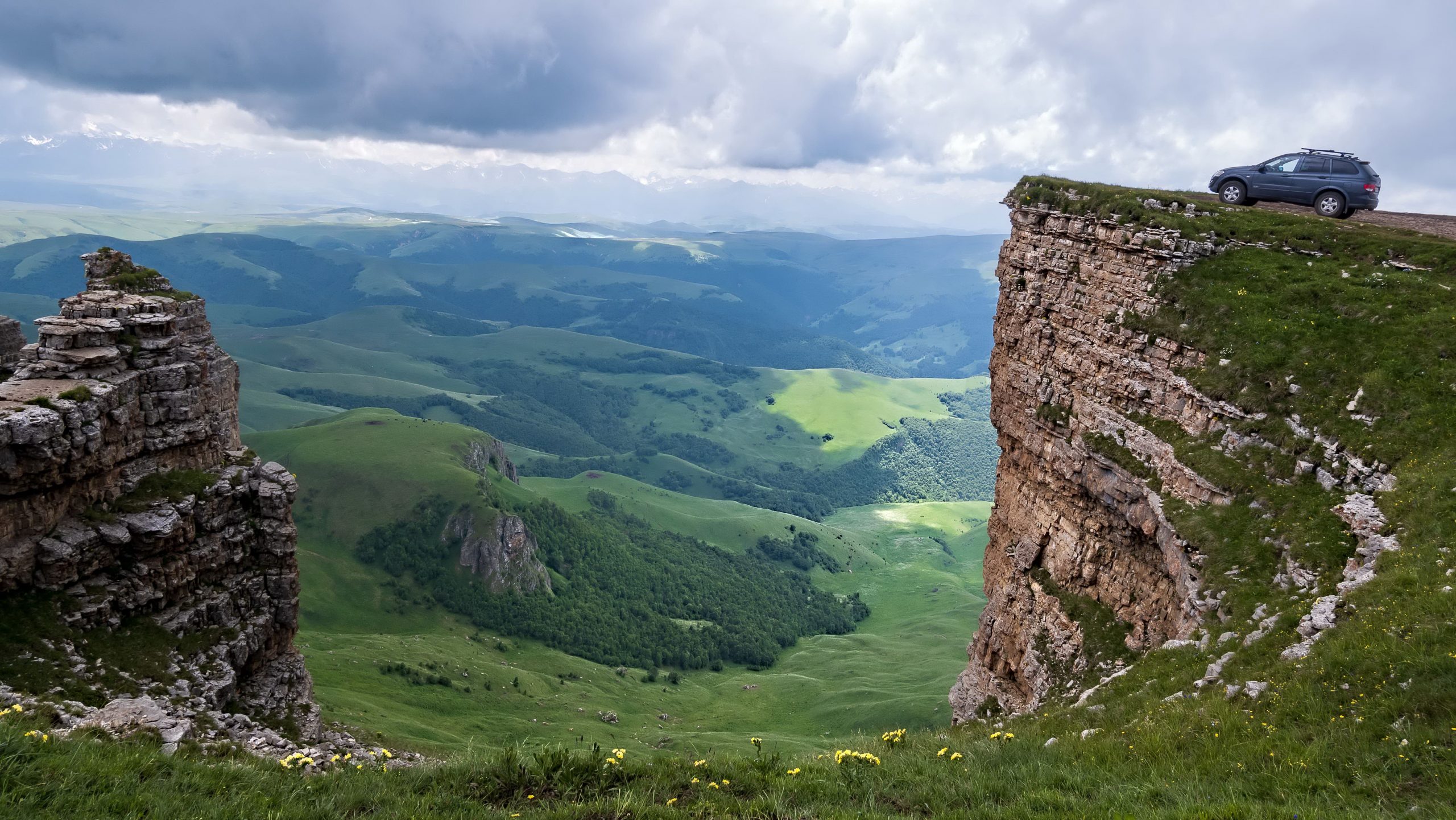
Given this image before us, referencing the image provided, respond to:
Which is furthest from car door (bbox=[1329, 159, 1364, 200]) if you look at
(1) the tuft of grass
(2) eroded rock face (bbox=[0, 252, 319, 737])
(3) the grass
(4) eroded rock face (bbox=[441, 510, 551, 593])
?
(4) eroded rock face (bbox=[441, 510, 551, 593])

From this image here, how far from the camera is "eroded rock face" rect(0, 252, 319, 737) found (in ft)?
78.6

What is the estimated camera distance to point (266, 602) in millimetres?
32312

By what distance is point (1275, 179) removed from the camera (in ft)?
130

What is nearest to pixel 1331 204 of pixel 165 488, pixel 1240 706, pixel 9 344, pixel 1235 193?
pixel 1235 193

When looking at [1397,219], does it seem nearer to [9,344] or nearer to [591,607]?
[9,344]

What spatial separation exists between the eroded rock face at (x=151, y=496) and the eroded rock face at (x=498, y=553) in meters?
137

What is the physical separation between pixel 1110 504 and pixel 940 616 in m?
175

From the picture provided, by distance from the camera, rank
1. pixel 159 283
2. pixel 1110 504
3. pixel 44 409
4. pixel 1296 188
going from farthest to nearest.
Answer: pixel 1296 188 → pixel 159 283 → pixel 1110 504 → pixel 44 409

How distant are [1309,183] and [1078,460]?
70.3 feet

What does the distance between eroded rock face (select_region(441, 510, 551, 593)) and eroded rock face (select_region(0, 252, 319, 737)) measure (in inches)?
5409

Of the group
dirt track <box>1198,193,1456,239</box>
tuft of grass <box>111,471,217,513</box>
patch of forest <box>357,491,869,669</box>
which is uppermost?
dirt track <box>1198,193,1456,239</box>

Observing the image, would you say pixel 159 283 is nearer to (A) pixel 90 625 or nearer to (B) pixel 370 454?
(A) pixel 90 625

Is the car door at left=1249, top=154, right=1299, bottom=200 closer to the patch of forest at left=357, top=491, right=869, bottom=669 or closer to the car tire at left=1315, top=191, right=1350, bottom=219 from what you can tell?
the car tire at left=1315, top=191, right=1350, bottom=219

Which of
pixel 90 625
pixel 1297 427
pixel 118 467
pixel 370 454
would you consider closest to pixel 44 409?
pixel 118 467
